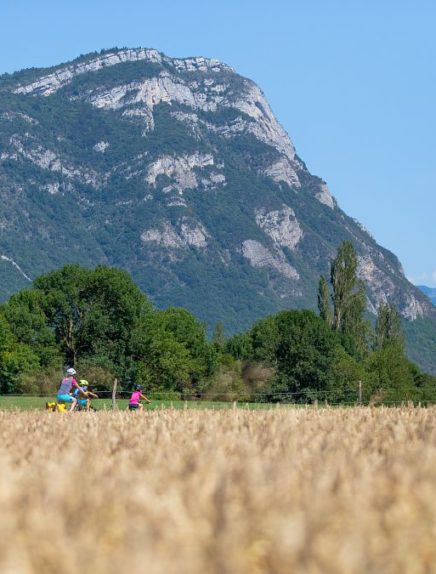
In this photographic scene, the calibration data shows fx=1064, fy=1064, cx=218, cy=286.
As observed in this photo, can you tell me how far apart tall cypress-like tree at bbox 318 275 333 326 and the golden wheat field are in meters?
109

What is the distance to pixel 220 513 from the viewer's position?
118 inches

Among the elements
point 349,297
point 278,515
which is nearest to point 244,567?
point 278,515

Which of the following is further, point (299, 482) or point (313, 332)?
point (313, 332)

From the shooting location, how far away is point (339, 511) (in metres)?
3.29

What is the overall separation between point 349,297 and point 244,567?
11297cm

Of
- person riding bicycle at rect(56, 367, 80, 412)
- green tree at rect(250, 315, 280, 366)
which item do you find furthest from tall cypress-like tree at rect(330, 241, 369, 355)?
person riding bicycle at rect(56, 367, 80, 412)

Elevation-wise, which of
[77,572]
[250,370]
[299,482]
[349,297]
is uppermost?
[349,297]

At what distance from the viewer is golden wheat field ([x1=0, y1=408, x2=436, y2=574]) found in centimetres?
243

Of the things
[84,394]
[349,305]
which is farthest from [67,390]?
[349,305]

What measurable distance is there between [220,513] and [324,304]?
118 m

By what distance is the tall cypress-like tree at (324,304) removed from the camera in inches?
4547

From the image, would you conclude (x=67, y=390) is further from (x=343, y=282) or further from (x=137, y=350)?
(x=343, y=282)

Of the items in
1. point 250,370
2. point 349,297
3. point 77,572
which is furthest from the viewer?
point 349,297

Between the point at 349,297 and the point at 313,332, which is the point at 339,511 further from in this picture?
the point at 349,297
